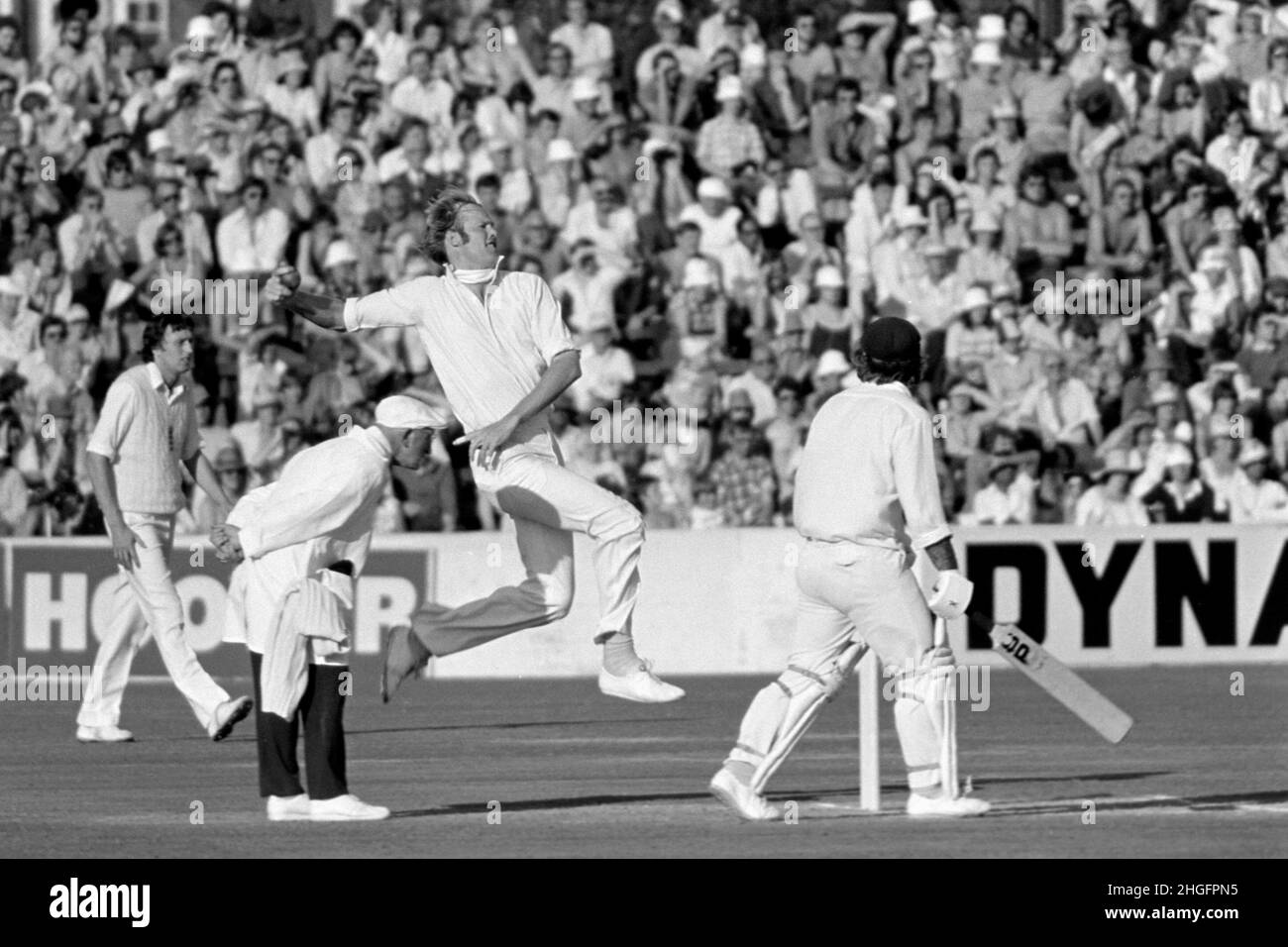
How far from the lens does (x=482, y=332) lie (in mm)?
13523

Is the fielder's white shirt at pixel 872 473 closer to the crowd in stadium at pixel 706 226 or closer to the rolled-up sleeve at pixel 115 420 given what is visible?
the rolled-up sleeve at pixel 115 420

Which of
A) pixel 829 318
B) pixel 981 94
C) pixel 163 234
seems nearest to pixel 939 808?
Answer: pixel 829 318

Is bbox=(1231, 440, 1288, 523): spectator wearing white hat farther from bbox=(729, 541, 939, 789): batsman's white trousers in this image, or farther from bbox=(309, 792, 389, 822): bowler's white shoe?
bbox=(309, 792, 389, 822): bowler's white shoe

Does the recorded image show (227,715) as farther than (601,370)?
No

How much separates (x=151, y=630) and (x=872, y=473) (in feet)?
17.9

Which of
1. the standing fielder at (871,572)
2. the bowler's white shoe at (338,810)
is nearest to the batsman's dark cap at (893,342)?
the standing fielder at (871,572)

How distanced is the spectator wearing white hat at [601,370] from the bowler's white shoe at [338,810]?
10.6 meters

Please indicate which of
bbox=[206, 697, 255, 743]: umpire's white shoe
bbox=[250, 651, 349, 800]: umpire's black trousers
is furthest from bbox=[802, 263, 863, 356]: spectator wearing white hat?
bbox=[250, 651, 349, 800]: umpire's black trousers

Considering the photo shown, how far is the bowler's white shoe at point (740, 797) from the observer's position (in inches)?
473

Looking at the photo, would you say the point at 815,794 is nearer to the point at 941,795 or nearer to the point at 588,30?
the point at 941,795

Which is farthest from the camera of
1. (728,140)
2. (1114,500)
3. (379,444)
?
(728,140)

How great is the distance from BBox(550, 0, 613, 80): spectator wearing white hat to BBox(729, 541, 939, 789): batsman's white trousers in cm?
1425

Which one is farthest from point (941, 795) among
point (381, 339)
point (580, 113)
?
point (580, 113)

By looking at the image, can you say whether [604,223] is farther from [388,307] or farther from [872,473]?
[872,473]
